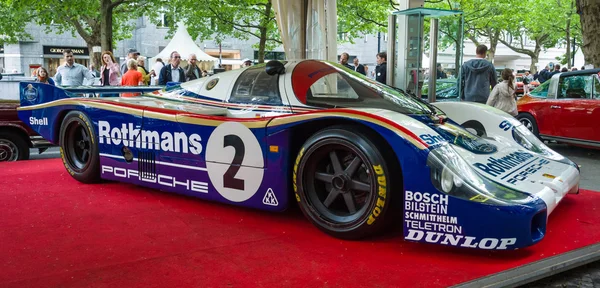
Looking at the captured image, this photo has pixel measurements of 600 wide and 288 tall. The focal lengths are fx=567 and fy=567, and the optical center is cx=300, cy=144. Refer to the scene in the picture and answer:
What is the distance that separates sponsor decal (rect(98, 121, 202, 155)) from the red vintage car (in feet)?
21.1

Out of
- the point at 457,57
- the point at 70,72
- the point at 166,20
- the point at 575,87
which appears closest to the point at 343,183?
the point at 575,87

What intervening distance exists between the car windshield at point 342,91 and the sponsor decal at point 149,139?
95cm

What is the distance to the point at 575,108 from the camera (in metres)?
8.77

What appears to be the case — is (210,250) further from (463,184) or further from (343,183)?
(463,184)

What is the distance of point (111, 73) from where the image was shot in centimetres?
1062

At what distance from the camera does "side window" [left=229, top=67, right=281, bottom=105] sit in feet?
14.8

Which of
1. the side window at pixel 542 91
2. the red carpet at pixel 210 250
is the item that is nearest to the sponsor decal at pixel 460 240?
the red carpet at pixel 210 250

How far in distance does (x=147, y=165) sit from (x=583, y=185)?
4665 millimetres

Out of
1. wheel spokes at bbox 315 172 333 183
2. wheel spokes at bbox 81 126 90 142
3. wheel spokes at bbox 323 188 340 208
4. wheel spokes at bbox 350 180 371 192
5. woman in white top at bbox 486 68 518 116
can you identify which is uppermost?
woman in white top at bbox 486 68 518 116

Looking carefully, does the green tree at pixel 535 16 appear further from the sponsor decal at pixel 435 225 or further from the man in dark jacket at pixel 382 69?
the sponsor decal at pixel 435 225

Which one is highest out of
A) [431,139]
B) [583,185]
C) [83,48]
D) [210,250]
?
[83,48]

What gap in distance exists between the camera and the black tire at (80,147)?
5.47 metres

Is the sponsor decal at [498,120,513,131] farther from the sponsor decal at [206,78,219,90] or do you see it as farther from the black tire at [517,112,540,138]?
the black tire at [517,112,540,138]

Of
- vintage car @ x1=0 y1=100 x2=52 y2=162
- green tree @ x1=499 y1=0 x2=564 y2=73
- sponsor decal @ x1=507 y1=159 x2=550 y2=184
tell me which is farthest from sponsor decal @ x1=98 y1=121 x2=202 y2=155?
green tree @ x1=499 y1=0 x2=564 y2=73
